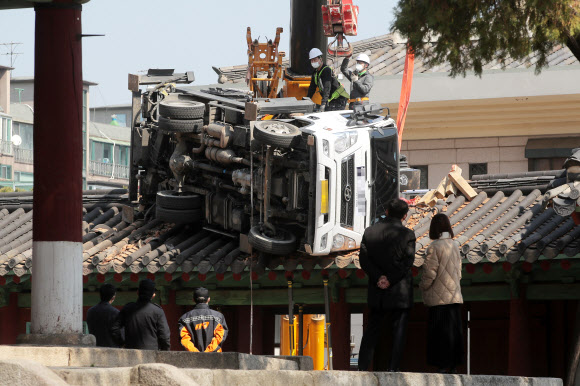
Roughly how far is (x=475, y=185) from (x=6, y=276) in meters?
6.78

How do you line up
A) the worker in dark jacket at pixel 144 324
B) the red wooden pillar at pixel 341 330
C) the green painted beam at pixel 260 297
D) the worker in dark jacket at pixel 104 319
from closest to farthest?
the worker in dark jacket at pixel 144 324 < the worker in dark jacket at pixel 104 319 < the red wooden pillar at pixel 341 330 < the green painted beam at pixel 260 297

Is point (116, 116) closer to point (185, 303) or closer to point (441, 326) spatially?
point (185, 303)

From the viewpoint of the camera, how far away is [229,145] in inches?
653

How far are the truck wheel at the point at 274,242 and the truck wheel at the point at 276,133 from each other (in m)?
1.22

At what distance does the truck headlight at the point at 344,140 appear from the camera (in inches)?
601

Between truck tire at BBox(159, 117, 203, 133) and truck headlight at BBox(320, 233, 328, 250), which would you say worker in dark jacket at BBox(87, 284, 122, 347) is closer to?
truck headlight at BBox(320, 233, 328, 250)

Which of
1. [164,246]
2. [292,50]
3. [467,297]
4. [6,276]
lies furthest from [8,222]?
[467,297]

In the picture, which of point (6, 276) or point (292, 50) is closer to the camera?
point (6, 276)

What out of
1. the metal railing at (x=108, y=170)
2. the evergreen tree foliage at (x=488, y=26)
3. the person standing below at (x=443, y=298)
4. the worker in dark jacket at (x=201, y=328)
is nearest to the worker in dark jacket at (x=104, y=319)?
the worker in dark jacket at (x=201, y=328)

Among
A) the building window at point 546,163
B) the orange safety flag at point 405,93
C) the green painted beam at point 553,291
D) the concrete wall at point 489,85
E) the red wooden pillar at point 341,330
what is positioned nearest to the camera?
the green painted beam at point 553,291

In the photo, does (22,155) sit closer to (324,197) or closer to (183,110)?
(183,110)

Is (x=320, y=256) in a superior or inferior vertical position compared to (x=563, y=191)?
inferior

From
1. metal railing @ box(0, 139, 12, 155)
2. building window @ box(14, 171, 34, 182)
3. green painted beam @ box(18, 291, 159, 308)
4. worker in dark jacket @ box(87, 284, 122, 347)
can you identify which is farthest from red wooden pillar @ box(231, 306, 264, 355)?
building window @ box(14, 171, 34, 182)

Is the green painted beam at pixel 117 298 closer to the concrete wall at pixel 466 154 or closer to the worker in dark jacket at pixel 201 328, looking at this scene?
the worker in dark jacket at pixel 201 328
